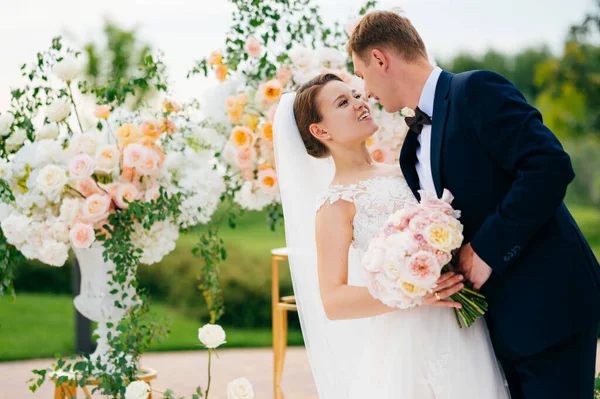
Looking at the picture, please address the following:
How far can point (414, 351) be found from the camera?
7.77 ft

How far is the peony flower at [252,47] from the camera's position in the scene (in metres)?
3.90

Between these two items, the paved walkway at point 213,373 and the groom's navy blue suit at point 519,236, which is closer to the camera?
the groom's navy blue suit at point 519,236

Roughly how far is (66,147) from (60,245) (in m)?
0.52

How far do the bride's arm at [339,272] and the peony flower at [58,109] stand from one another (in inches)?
67.5

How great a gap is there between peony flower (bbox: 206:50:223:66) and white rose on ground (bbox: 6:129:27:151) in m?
1.06

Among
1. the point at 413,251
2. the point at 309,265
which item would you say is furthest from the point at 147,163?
the point at 413,251

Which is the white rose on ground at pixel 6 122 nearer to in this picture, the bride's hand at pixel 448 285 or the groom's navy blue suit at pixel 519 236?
the groom's navy blue suit at pixel 519 236

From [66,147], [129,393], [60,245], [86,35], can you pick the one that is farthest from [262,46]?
[86,35]

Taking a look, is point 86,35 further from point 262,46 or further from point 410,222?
point 410,222

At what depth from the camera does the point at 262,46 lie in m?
3.98

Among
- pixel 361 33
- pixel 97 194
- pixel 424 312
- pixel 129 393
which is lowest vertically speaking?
pixel 129 393

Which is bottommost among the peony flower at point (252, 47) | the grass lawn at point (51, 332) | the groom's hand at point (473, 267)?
the grass lawn at point (51, 332)

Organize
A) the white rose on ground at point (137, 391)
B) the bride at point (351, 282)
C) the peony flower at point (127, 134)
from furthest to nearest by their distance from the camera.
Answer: the peony flower at point (127, 134), the white rose on ground at point (137, 391), the bride at point (351, 282)

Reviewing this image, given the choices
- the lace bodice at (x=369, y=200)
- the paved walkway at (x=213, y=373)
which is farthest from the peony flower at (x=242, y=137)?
the paved walkway at (x=213, y=373)
